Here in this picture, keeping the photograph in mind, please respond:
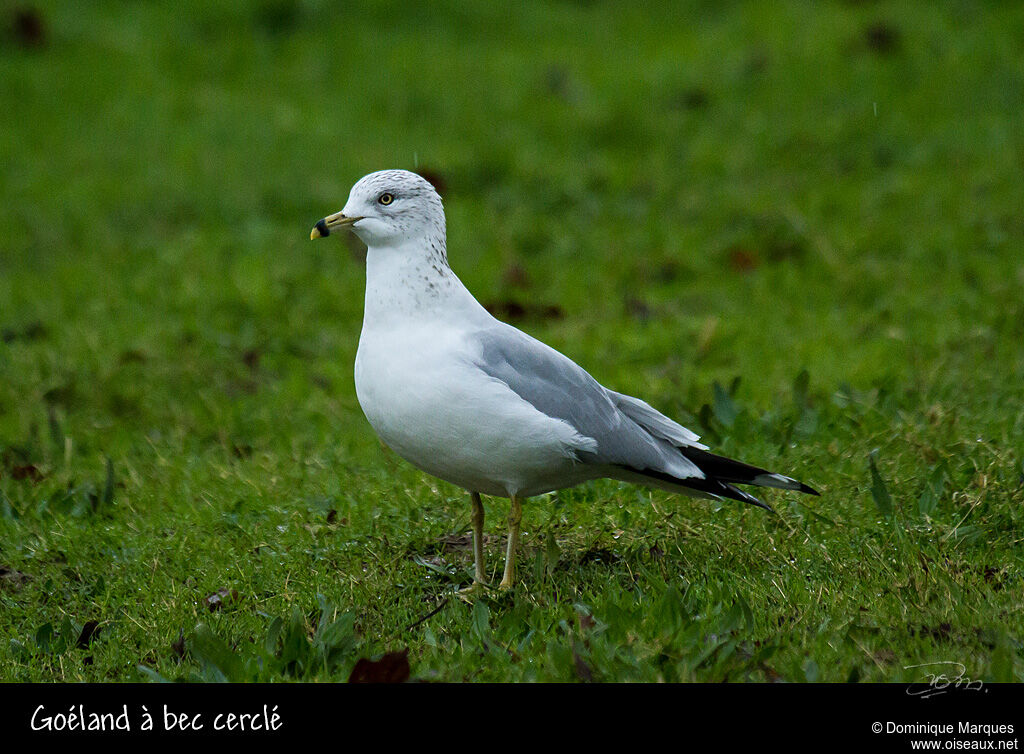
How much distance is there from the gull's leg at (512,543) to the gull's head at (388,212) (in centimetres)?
93

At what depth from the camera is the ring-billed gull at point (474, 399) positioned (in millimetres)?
3848

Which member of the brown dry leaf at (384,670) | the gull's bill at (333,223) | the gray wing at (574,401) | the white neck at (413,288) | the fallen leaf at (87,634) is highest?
the gull's bill at (333,223)

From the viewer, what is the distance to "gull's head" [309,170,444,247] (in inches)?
162

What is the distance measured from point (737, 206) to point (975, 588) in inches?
201

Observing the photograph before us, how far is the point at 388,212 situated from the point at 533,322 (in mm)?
3188

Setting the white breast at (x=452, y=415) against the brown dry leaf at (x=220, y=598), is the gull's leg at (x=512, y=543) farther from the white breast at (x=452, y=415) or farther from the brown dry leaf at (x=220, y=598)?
the brown dry leaf at (x=220, y=598)
